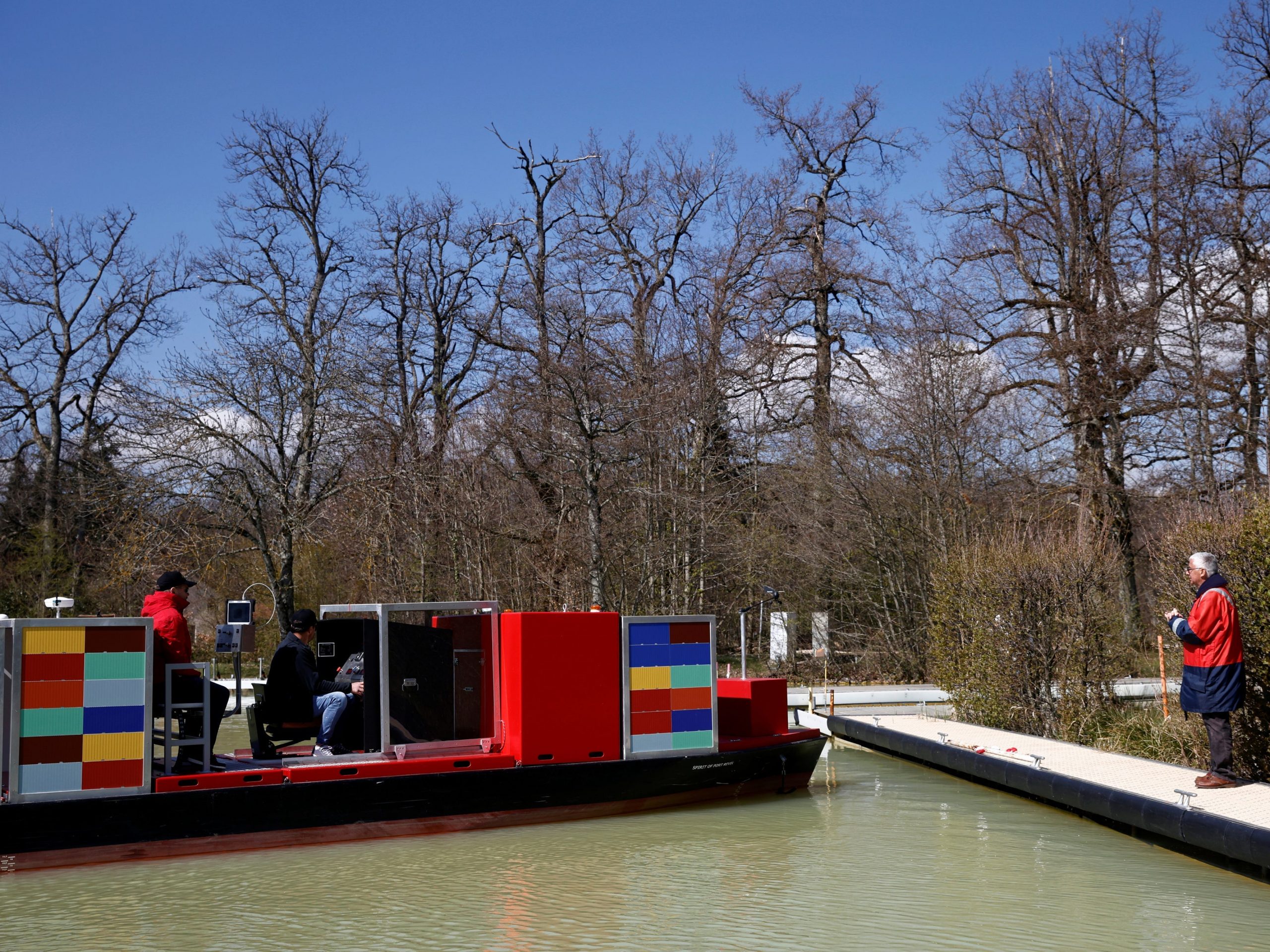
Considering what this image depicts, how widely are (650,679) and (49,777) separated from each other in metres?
5.14

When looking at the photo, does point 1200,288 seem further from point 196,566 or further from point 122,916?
point 122,916

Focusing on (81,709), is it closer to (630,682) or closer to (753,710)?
(630,682)

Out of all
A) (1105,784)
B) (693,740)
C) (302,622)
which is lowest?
(1105,784)

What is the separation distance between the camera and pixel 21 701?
8.65m

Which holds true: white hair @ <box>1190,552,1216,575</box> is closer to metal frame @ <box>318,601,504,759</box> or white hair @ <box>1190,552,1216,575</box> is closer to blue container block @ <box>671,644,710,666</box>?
blue container block @ <box>671,644,710,666</box>

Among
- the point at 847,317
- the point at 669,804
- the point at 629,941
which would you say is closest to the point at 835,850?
the point at 669,804

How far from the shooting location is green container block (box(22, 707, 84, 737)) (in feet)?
28.6

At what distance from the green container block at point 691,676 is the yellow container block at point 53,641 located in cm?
523

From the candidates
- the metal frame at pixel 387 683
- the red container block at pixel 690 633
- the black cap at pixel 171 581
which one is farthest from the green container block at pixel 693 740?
the black cap at pixel 171 581

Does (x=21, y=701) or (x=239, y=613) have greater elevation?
(x=239, y=613)

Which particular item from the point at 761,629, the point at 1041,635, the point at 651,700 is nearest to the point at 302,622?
the point at 651,700

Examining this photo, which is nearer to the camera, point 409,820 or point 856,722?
point 409,820

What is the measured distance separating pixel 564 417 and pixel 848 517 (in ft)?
21.8

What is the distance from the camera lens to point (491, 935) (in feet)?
23.6
